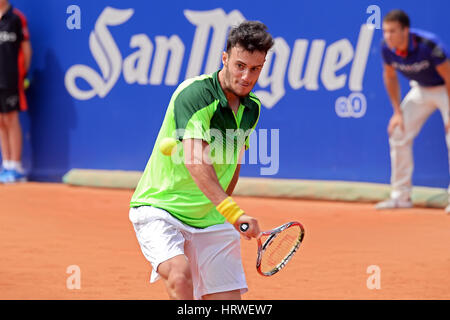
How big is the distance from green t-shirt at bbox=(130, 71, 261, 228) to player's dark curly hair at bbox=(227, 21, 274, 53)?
25 centimetres

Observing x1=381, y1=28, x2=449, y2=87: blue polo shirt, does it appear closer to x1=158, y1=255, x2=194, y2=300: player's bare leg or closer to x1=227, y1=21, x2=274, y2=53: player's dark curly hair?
x1=227, y1=21, x2=274, y2=53: player's dark curly hair

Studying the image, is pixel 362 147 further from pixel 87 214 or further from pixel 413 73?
pixel 87 214

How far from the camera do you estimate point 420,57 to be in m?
8.63

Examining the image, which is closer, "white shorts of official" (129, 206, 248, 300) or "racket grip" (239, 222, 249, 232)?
"racket grip" (239, 222, 249, 232)

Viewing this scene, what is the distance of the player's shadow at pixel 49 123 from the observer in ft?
37.0

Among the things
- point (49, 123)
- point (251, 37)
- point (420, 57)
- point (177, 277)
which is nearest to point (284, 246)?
point (177, 277)

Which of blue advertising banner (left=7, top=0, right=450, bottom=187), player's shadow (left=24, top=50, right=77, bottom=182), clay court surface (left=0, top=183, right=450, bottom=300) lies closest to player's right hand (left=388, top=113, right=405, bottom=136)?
blue advertising banner (left=7, top=0, right=450, bottom=187)

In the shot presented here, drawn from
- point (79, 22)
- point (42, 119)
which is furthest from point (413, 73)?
point (42, 119)

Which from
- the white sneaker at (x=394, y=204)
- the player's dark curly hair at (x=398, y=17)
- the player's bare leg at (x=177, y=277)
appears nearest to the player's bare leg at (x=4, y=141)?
the white sneaker at (x=394, y=204)

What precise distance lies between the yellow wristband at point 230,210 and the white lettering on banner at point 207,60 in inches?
246

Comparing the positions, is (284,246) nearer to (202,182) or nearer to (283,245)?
(283,245)

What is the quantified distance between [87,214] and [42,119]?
2.97 metres

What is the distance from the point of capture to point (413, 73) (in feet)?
28.9

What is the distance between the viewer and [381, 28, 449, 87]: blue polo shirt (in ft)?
28.2
